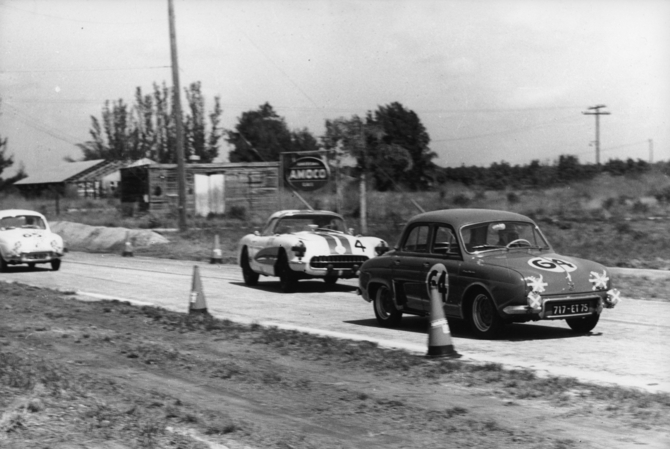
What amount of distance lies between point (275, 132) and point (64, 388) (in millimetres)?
84190

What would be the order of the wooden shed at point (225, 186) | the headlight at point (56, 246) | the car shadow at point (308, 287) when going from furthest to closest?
the wooden shed at point (225, 186)
the headlight at point (56, 246)
the car shadow at point (308, 287)

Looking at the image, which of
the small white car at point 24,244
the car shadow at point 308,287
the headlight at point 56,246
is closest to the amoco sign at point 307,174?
the small white car at point 24,244

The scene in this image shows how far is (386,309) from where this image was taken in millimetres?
12258

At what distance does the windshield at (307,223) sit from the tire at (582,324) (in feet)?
23.9

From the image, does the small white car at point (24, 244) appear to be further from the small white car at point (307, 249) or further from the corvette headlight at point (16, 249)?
the small white car at point (307, 249)

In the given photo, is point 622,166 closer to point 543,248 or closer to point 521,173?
point 521,173

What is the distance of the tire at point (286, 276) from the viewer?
16.7 meters

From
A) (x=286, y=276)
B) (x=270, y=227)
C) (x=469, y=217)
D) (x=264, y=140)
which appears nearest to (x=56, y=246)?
(x=270, y=227)

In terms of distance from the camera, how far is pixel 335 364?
9.09 metres

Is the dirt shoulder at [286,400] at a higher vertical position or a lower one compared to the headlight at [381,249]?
lower

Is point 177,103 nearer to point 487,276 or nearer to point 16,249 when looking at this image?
point 16,249

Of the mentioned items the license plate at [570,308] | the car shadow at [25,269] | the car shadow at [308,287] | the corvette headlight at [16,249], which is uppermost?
the corvette headlight at [16,249]

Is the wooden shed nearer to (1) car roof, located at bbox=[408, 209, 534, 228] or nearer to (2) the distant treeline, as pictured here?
(2) the distant treeline

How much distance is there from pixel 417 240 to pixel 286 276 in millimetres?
5328
